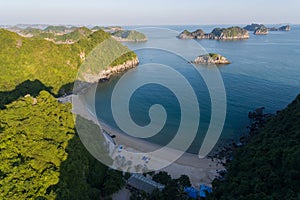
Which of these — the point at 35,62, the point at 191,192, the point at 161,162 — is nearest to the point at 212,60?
the point at 35,62

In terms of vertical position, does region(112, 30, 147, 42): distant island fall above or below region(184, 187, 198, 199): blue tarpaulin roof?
above

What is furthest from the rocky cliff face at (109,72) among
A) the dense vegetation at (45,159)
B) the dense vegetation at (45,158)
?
the dense vegetation at (45,159)

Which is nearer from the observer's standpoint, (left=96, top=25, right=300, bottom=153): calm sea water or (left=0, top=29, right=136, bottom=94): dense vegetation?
(left=96, top=25, right=300, bottom=153): calm sea water

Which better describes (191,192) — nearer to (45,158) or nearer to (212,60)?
(45,158)

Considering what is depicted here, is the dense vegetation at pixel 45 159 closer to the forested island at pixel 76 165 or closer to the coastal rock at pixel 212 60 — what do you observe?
the forested island at pixel 76 165

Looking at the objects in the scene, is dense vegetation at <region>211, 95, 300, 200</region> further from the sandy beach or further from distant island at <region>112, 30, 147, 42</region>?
distant island at <region>112, 30, 147, 42</region>

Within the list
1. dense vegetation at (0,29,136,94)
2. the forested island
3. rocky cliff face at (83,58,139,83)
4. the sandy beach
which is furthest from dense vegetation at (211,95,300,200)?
rocky cliff face at (83,58,139,83)
